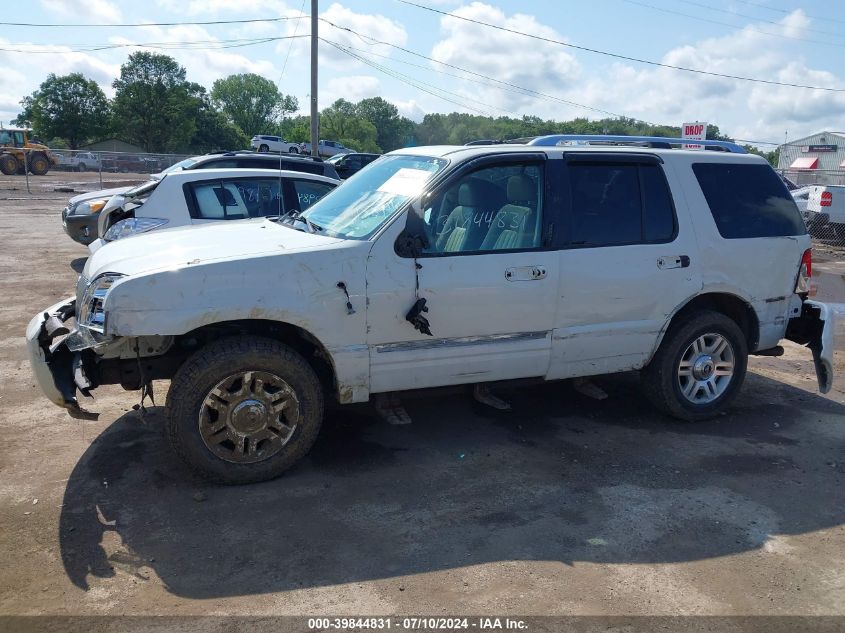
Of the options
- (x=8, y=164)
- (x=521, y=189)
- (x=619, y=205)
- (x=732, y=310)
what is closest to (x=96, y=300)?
(x=521, y=189)

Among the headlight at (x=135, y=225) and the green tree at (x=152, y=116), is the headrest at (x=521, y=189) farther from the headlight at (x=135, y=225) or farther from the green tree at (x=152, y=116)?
the green tree at (x=152, y=116)

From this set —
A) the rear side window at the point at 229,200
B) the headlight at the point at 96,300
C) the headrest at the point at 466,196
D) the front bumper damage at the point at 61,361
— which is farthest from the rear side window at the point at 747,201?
the rear side window at the point at 229,200

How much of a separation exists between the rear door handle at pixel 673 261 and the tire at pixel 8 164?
133 ft

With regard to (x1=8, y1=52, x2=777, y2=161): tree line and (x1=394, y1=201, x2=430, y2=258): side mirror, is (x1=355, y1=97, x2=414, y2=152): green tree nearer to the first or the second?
(x1=8, y1=52, x2=777, y2=161): tree line

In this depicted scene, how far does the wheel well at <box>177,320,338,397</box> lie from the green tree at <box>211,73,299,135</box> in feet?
310

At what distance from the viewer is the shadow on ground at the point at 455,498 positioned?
137 inches

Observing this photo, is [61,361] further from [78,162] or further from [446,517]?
[78,162]

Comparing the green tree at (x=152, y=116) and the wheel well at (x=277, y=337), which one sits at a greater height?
the green tree at (x=152, y=116)

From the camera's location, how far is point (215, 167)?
10.8 m

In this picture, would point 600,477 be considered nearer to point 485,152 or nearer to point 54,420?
point 485,152

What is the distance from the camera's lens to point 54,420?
5062 millimetres

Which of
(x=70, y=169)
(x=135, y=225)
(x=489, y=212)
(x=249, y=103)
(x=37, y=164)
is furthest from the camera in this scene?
(x=249, y=103)

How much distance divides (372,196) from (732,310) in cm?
300

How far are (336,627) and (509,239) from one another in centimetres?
263
